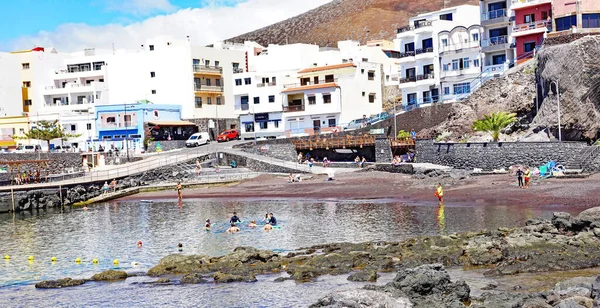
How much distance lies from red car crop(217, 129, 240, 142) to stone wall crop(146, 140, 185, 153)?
4.97 m

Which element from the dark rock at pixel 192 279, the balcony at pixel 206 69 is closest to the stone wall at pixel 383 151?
the balcony at pixel 206 69

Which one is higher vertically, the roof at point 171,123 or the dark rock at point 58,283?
the roof at point 171,123

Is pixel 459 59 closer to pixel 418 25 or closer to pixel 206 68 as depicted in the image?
pixel 418 25

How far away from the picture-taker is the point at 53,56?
345 feet

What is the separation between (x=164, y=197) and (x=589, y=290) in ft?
157

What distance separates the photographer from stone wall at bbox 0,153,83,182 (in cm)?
7881

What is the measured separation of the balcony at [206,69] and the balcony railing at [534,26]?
41.0 meters

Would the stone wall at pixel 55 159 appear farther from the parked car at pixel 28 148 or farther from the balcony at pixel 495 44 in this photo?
the balcony at pixel 495 44

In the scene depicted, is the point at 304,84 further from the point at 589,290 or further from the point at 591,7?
the point at 589,290

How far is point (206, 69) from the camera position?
9650 centimetres

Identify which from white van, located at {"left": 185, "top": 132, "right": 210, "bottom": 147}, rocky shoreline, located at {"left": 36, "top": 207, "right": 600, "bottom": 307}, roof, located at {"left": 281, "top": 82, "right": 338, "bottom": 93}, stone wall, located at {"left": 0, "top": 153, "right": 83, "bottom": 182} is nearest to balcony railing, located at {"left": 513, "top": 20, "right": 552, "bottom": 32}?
roof, located at {"left": 281, "top": 82, "right": 338, "bottom": 93}

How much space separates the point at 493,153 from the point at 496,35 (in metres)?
21.4

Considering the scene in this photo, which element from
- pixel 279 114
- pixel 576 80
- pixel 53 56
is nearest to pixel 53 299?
pixel 576 80

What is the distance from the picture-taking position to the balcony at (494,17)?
7362 cm
